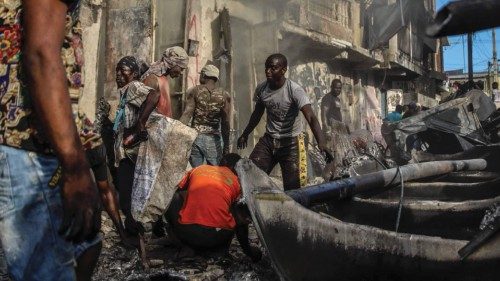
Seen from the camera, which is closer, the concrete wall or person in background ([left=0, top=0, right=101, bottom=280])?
person in background ([left=0, top=0, right=101, bottom=280])

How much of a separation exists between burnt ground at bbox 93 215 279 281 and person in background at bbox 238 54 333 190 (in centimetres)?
113

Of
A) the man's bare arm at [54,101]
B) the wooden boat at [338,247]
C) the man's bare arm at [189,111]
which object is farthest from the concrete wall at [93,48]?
the man's bare arm at [54,101]

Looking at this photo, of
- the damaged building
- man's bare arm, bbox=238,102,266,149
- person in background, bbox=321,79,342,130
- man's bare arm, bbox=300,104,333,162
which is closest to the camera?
man's bare arm, bbox=300,104,333,162

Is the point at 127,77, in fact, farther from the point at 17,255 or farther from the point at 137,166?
the point at 17,255

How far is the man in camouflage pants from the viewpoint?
20.3ft

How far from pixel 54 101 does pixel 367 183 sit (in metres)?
2.92

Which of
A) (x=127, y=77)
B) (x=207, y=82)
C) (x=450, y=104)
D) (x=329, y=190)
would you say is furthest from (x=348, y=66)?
(x=329, y=190)

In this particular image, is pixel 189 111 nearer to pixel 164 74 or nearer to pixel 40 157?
pixel 164 74

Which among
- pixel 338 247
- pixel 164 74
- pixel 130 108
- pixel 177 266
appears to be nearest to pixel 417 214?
pixel 338 247

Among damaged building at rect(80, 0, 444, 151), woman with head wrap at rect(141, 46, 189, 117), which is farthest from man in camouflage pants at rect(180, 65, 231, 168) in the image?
damaged building at rect(80, 0, 444, 151)

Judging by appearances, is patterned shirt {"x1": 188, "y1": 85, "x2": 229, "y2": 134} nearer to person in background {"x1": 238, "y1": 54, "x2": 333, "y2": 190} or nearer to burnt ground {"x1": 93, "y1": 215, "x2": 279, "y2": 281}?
person in background {"x1": 238, "y1": 54, "x2": 333, "y2": 190}

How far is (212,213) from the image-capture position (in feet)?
12.5

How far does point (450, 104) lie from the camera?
842cm

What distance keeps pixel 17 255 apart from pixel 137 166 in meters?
3.02
